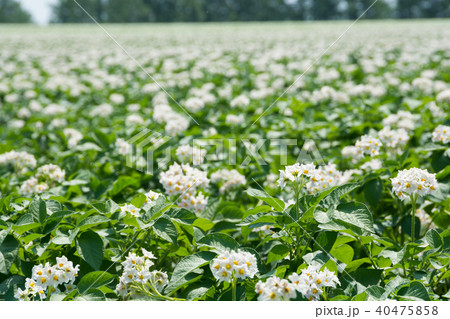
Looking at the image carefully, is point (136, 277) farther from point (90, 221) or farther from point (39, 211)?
point (39, 211)

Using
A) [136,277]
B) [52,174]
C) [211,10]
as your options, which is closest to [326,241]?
[136,277]

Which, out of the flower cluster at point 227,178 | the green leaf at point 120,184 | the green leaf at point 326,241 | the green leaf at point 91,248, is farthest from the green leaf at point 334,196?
the green leaf at point 120,184

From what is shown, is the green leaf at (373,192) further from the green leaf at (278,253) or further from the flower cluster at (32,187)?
the flower cluster at (32,187)

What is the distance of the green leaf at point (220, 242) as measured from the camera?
1.80m

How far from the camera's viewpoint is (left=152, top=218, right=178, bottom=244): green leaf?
1874 mm

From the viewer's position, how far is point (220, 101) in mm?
5176

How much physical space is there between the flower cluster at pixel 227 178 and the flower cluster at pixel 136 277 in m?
1.04

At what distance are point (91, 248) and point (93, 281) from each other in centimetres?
18

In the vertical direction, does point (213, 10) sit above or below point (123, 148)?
above

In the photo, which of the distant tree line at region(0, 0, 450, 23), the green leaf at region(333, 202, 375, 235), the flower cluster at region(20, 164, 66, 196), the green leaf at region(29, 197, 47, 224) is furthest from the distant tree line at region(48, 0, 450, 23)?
the green leaf at region(333, 202, 375, 235)

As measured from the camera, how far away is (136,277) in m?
1.73

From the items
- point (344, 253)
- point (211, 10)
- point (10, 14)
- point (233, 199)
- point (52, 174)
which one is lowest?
point (233, 199)

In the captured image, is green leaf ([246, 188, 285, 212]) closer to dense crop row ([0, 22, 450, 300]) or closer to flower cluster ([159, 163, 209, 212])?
dense crop row ([0, 22, 450, 300])

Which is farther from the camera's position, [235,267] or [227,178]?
[227,178]
